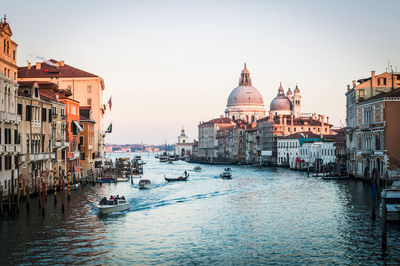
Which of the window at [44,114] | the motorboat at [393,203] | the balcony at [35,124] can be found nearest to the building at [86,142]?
the window at [44,114]

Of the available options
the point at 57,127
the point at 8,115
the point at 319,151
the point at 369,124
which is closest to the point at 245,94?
the point at 319,151

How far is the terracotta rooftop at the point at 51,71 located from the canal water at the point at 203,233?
23.3 metres

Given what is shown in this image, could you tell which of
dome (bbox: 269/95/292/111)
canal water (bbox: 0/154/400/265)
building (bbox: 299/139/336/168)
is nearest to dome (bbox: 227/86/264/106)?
dome (bbox: 269/95/292/111)

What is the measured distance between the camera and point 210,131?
15725cm

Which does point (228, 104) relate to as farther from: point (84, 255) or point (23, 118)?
point (84, 255)

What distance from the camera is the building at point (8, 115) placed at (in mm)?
29625

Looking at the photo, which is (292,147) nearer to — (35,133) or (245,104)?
(35,133)

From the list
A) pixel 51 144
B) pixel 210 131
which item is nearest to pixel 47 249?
pixel 51 144

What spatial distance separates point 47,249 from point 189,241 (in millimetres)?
5278

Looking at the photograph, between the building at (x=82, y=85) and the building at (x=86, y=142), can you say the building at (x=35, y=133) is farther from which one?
the building at (x=82, y=85)

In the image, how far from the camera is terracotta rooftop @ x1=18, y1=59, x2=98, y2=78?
56.9 meters

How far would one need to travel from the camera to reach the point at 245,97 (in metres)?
165

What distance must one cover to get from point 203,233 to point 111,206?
725 cm

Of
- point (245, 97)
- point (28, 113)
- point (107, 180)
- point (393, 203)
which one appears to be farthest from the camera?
point (245, 97)
